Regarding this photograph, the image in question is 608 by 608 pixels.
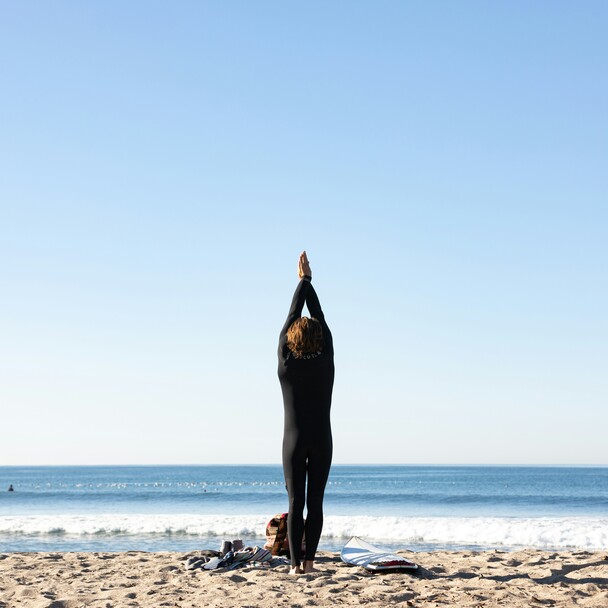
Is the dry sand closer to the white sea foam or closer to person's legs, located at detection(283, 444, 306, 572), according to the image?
person's legs, located at detection(283, 444, 306, 572)

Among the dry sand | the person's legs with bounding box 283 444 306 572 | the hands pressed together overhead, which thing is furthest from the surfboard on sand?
the hands pressed together overhead

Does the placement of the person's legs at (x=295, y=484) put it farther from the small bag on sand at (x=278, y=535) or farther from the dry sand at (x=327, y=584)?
the small bag on sand at (x=278, y=535)

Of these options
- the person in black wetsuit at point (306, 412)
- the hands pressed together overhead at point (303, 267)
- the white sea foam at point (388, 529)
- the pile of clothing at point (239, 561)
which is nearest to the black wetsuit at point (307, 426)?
the person in black wetsuit at point (306, 412)

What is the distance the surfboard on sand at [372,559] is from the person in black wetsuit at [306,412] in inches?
32.7

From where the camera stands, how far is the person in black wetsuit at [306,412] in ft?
22.1

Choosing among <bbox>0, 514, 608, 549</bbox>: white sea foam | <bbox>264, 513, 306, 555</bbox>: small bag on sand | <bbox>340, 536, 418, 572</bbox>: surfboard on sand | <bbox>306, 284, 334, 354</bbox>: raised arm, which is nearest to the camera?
<bbox>306, 284, 334, 354</bbox>: raised arm

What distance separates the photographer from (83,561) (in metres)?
8.89

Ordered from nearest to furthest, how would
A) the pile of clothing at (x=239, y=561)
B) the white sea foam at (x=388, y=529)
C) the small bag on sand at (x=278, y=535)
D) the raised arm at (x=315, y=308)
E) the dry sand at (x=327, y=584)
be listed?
the dry sand at (x=327, y=584) < the raised arm at (x=315, y=308) < the pile of clothing at (x=239, y=561) < the small bag on sand at (x=278, y=535) < the white sea foam at (x=388, y=529)

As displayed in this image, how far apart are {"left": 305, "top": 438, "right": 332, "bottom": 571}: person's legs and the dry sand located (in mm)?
452

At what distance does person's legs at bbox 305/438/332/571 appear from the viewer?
675cm

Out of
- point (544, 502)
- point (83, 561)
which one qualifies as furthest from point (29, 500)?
point (83, 561)

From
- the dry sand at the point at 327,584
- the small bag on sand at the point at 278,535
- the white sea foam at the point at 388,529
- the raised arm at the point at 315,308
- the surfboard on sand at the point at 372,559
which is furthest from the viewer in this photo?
the white sea foam at the point at 388,529

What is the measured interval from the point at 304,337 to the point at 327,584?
7.35 feet

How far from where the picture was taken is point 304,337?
672cm
